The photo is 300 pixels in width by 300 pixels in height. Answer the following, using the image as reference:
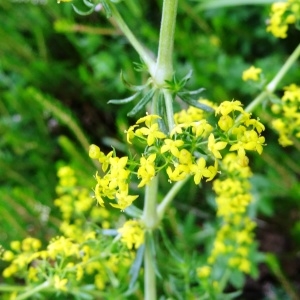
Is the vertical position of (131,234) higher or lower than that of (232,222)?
lower

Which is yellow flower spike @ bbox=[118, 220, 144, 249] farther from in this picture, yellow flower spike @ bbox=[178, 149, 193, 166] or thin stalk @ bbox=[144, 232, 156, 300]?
yellow flower spike @ bbox=[178, 149, 193, 166]

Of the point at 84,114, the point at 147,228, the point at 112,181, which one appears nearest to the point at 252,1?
the point at 84,114

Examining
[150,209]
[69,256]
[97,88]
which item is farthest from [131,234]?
[97,88]

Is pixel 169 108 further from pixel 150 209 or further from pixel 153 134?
pixel 150 209

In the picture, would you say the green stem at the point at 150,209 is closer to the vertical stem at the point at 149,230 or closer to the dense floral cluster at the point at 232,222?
the vertical stem at the point at 149,230

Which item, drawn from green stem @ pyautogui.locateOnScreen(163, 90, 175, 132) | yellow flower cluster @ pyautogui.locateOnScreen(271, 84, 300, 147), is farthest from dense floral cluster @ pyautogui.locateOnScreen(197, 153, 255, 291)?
green stem @ pyautogui.locateOnScreen(163, 90, 175, 132)
